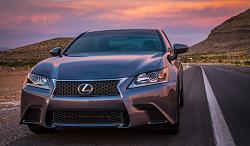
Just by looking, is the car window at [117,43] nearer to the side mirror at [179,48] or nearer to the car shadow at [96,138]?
the side mirror at [179,48]

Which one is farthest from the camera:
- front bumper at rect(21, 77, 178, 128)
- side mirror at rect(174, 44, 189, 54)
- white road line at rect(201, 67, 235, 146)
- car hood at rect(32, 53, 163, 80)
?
side mirror at rect(174, 44, 189, 54)

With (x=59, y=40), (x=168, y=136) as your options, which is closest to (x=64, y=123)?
(x=168, y=136)

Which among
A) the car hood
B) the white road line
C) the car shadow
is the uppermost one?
the car hood

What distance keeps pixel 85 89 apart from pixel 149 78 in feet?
2.65

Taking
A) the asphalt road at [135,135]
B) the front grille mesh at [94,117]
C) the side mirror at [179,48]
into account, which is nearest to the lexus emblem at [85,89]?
the front grille mesh at [94,117]

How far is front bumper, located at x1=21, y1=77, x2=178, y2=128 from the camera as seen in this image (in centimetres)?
498

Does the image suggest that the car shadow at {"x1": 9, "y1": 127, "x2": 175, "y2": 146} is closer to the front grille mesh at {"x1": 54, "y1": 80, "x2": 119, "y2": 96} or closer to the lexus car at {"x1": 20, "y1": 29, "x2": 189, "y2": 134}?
the lexus car at {"x1": 20, "y1": 29, "x2": 189, "y2": 134}

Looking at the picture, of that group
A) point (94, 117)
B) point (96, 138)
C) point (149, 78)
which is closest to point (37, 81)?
point (94, 117)

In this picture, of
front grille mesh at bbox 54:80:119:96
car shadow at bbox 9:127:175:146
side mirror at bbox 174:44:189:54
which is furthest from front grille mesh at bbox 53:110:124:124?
side mirror at bbox 174:44:189:54

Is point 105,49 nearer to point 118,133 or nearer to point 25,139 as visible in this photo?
point 118,133

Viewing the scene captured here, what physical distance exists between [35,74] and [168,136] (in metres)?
1.90

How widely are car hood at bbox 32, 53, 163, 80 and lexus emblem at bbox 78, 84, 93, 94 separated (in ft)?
0.36

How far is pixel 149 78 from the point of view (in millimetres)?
5301

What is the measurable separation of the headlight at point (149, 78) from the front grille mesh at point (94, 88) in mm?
221
